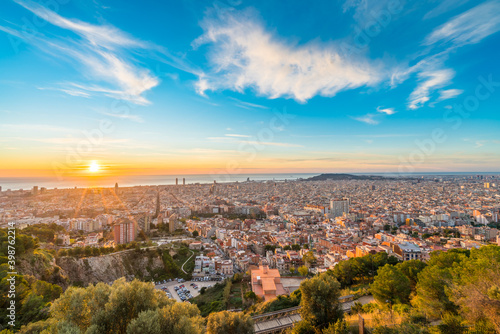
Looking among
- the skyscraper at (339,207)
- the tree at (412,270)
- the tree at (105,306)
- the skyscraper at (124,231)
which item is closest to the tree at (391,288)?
the tree at (412,270)

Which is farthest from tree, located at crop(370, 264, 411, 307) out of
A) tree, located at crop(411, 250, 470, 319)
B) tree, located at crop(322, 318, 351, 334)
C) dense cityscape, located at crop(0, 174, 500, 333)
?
tree, located at crop(322, 318, 351, 334)

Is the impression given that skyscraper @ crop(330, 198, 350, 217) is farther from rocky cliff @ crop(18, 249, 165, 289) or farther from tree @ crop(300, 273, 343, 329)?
tree @ crop(300, 273, 343, 329)

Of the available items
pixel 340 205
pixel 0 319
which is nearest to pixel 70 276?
pixel 0 319

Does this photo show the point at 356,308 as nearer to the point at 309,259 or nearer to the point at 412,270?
the point at 412,270

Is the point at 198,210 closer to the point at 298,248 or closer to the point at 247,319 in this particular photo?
the point at 298,248

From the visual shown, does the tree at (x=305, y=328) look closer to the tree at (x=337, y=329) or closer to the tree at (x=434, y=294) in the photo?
the tree at (x=337, y=329)
